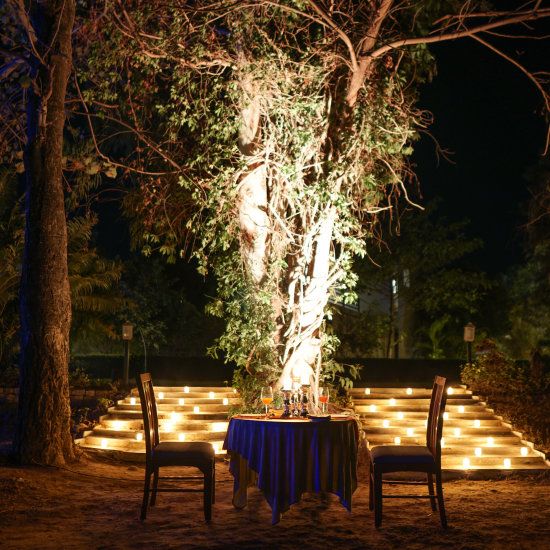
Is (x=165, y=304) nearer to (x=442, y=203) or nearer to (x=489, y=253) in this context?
(x=442, y=203)

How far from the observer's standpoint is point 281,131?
823cm

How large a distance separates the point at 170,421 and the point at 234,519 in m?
4.62

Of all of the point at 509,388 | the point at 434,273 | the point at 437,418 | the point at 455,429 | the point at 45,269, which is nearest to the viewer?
the point at 437,418

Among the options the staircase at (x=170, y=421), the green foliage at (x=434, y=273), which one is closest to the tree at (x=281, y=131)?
the staircase at (x=170, y=421)

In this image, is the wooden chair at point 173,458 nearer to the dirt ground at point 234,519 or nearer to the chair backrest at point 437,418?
the dirt ground at point 234,519

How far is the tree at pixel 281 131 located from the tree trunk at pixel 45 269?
0.84 m

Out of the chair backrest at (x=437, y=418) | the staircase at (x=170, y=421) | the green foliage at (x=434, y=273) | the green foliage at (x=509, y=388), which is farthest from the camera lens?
the green foliage at (x=434, y=273)

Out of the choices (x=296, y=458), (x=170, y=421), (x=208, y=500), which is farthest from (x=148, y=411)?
(x=170, y=421)

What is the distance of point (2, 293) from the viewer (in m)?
12.7

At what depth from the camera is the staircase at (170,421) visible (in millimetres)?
9164

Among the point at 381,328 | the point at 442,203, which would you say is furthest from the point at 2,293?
the point at 442,203

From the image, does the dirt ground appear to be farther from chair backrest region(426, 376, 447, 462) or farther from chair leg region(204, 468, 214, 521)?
chair backrest region(426, 376, 447, 462)

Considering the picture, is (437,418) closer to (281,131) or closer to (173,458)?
(173,458)

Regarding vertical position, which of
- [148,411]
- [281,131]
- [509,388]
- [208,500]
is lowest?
[208,500]
